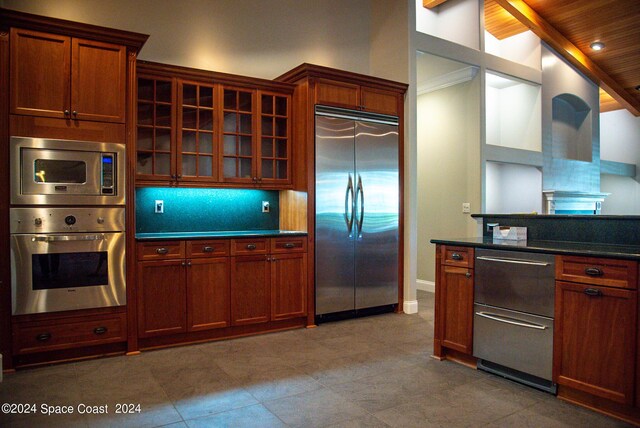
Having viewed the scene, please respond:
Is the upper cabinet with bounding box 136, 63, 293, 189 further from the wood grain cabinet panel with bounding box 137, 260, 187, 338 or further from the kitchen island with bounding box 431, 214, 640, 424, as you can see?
the kitchen island with bounding box 431, 214, 640, 424

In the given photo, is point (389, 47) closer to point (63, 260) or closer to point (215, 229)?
point (215, 229)

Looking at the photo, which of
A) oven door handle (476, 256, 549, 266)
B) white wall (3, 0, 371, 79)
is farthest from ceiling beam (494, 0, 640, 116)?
oven door handle (476, 256, 549, 266)

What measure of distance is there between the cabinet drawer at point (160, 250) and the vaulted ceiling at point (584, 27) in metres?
4.60

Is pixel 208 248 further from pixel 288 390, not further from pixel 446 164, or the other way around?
pixel 446 164

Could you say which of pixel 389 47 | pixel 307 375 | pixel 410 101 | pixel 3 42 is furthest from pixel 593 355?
pixel 3 42

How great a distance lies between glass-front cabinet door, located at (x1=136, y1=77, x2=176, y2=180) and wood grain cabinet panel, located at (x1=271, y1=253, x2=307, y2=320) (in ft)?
4.11

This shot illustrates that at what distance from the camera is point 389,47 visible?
5105 mm

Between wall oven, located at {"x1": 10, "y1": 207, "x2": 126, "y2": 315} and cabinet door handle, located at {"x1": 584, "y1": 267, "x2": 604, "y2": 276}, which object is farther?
wall oven, located at {"x1": 10, "y1": 207, "x2": 126, "y2": 315}

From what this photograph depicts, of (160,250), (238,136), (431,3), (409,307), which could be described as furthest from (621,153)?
(160,250)

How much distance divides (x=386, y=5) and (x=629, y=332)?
4.20 m

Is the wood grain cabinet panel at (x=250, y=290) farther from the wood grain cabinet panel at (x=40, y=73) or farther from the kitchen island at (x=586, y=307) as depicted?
the wood grain cabinet panel at (x=40, y=73)

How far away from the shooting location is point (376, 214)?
4.61 meters

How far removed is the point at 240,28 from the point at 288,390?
348cm

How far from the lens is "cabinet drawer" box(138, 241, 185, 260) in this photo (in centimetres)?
348
